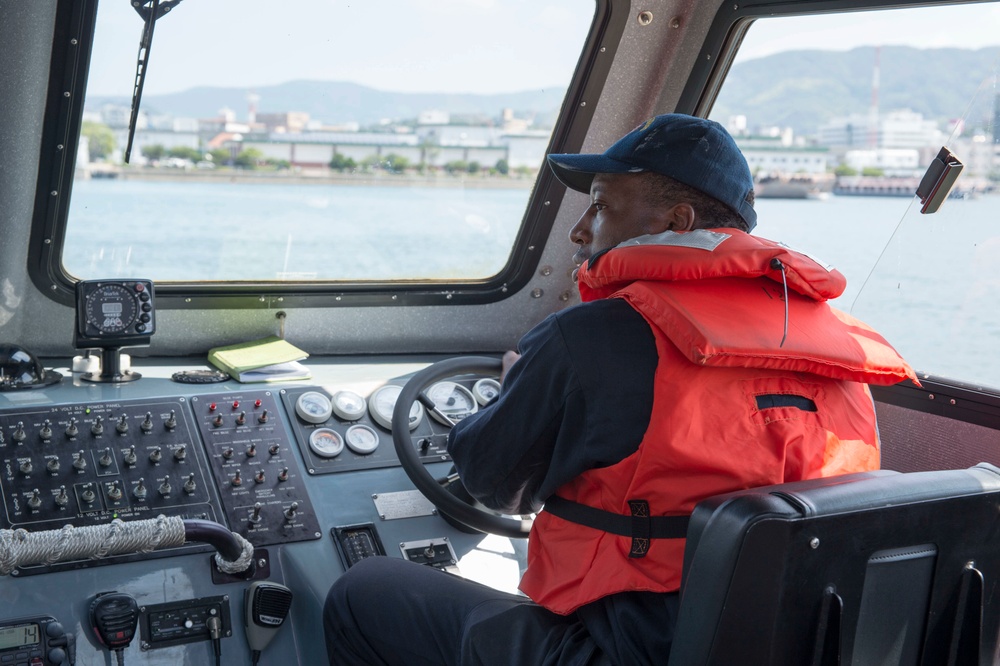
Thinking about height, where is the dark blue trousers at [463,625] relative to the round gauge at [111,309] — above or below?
below

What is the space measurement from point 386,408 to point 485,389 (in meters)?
0.34

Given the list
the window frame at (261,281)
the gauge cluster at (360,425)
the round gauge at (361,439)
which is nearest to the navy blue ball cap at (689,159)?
the gauge cluster at (360,425)

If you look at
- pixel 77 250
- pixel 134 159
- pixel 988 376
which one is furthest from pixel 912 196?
pixel 77 250

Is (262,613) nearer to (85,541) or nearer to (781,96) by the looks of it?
(85,541)

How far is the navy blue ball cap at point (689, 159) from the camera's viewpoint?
1859 mm

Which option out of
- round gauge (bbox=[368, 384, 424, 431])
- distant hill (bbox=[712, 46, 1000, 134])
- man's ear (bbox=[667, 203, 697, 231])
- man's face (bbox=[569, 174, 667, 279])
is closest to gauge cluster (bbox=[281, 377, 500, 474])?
round gauge (bbox=[368, 384, 424, 431])

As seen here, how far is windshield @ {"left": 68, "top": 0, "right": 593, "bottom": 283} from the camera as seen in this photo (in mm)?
2596

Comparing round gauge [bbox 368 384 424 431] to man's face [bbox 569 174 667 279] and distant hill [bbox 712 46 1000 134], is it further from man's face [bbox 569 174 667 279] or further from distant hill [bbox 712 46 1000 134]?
distant hill [bbox 712 46 1000 134]

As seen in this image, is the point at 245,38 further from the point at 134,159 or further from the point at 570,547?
the point at 570,547

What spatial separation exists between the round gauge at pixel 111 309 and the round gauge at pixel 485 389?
38.6 inches

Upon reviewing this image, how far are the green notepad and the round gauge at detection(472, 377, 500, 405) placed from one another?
1.66 ft

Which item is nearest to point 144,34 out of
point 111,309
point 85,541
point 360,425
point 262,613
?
point 111,309

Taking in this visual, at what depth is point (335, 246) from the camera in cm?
308

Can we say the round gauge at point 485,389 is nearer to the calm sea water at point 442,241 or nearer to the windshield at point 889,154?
the calm sea water at point 442,241
